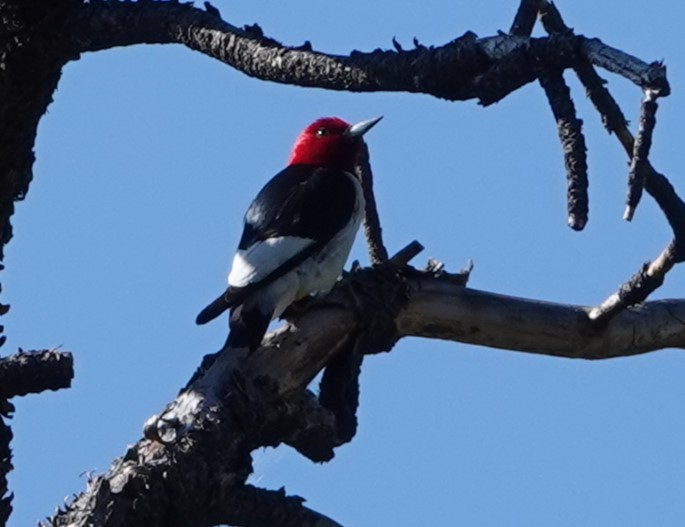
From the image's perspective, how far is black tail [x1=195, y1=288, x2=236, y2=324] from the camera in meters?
5.06

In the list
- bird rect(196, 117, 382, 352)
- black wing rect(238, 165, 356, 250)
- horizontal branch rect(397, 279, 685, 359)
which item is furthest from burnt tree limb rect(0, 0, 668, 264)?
black wing rect(238, 165, 356, 250)

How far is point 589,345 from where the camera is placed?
410 cm

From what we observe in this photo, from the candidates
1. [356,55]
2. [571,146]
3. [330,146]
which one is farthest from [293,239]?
[571,146]

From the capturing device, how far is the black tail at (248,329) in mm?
3889

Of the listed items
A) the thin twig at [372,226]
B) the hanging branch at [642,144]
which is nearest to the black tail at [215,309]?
the thin twig at [372,226]

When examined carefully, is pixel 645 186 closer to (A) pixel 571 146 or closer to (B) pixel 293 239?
(A) pixel 571 146

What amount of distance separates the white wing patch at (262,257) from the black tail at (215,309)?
91 millimetres

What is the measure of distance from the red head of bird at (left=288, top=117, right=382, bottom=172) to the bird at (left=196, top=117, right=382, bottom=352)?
0.05 feet

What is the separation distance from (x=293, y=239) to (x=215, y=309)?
2.04ft

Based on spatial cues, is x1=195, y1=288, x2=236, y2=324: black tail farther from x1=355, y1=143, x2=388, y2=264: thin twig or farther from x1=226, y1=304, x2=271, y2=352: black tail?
x1=355, y1=143, x2=388, y2=264: thin twig

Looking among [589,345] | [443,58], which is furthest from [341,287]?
[443,58]

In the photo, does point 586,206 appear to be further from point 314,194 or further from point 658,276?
point 314,194

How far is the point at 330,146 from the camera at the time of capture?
666 centimetres

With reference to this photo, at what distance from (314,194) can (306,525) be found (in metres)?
2.71
